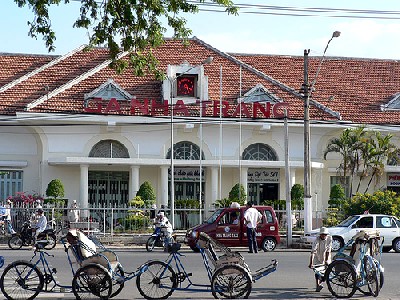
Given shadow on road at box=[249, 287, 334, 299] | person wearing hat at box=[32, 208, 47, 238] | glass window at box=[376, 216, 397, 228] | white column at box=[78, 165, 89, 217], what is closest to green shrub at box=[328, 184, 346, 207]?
glass window at box=[376, 216, 397, 228]

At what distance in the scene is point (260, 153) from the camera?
145ft

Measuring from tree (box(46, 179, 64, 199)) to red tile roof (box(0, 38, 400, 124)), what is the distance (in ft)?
11.2

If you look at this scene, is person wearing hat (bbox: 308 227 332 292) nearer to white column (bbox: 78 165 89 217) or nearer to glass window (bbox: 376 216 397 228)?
glass window (bbox: 376 216 397 228)

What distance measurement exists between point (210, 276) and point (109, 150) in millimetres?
26551

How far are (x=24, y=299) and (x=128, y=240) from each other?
63.0ft

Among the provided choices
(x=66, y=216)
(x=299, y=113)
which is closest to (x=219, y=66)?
(x=299, y=113)

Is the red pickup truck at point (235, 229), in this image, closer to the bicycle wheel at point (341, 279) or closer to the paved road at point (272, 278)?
the paved road at point (272, 278)

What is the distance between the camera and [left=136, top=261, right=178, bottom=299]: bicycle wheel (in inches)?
646

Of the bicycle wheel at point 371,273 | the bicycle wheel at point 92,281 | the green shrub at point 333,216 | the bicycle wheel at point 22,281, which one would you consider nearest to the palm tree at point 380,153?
the green shrub at point 333,216

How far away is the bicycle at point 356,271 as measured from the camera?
16.8 m

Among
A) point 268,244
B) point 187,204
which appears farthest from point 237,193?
point 268,244

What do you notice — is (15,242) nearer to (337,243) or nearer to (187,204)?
(187,204)

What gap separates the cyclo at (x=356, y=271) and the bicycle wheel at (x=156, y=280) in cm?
308

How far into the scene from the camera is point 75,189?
1672 inches
